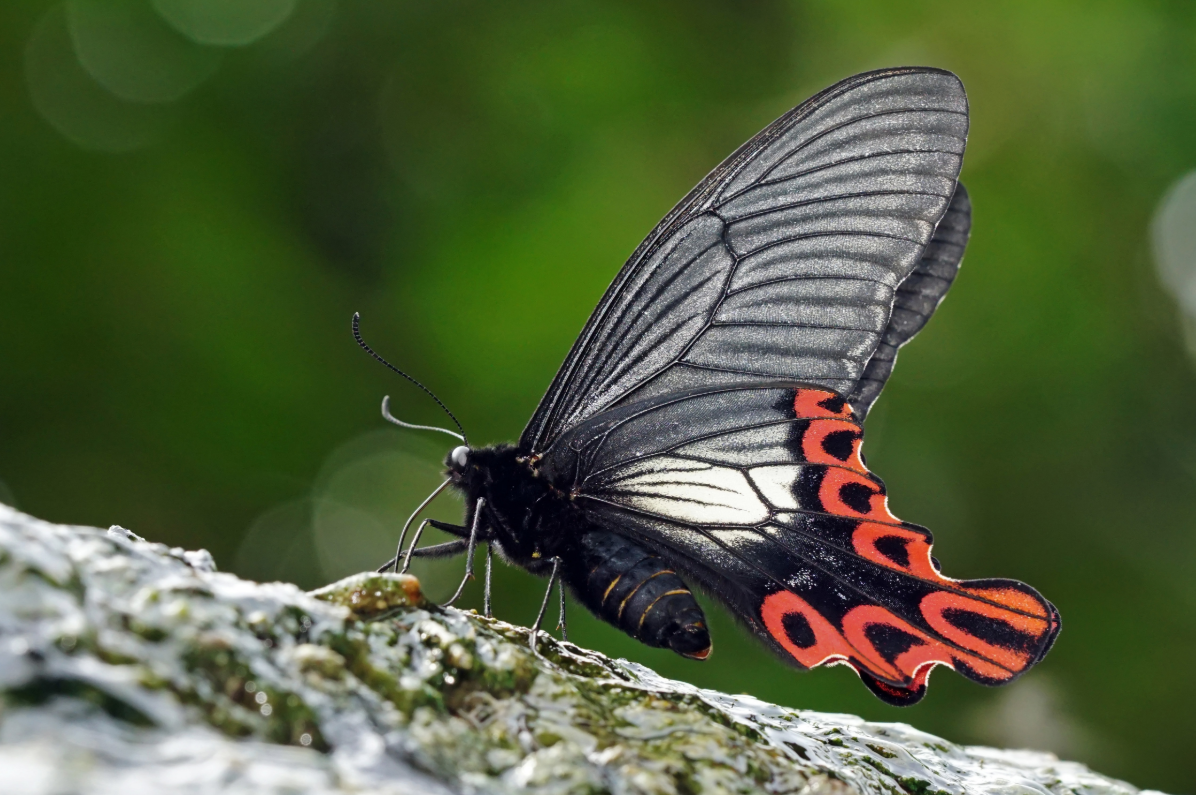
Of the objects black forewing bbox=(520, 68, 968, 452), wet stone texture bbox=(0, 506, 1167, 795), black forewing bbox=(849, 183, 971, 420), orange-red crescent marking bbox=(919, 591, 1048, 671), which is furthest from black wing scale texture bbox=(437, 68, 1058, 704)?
wet stone texture bbox=(0, 506, 1167, 795)

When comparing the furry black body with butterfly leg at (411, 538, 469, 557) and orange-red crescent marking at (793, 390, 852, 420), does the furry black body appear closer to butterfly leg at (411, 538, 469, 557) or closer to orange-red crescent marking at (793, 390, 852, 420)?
butterfly leg at (411, 538, 469, 557)

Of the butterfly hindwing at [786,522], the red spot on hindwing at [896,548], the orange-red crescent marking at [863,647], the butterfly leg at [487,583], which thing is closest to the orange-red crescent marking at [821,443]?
the butterfly hindwing at [786,522]

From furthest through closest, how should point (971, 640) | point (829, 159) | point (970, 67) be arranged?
point (970, 67)
point (829, 159)
point (971, 640)

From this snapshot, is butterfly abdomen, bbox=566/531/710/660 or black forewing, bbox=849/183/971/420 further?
black forewing, bbox=849/183/971/420

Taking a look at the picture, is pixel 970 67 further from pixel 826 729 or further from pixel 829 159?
pixel 826 729

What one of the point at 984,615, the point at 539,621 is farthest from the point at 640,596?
the point at 984,615

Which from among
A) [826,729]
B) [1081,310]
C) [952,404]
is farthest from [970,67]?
[826,729]
